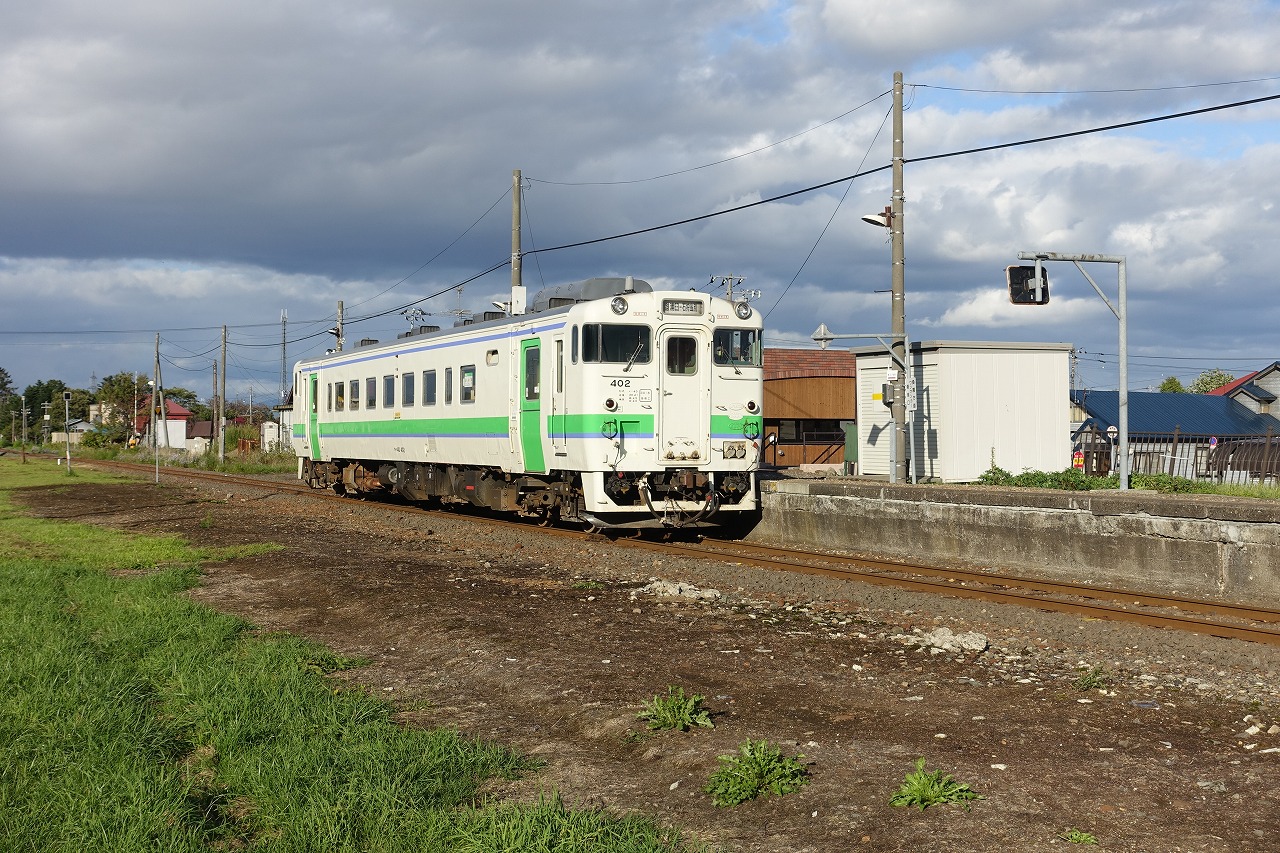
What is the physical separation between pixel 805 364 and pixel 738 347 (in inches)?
1199

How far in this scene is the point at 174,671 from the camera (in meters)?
7.20

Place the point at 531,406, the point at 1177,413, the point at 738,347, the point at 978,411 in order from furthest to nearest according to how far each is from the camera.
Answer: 1. the point at 1177,413
2. the point at 978,411
3. the point at 531,406
4. the point at 738,347

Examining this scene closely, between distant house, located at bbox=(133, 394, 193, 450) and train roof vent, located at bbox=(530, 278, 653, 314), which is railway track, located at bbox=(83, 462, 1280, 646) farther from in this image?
distant house, located at bbox=(133, 394, 193, 450)

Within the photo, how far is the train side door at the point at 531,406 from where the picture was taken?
51.5 ft

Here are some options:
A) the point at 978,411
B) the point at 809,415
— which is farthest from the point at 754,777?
the point at 809,415

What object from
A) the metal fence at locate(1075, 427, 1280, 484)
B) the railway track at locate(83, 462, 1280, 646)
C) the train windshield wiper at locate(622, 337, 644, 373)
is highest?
the train windshield wiper at locate(622, 337, 644, 373)

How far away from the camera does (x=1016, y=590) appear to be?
36.0ft

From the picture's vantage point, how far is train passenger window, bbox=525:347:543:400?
1574 cm

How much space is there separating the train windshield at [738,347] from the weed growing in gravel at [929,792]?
1068 centimetres

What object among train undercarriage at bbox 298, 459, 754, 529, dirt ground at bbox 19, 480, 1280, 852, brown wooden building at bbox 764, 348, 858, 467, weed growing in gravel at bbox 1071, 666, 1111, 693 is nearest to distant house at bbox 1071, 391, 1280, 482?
brown wooden building at bbox 764, 348, 858, 467

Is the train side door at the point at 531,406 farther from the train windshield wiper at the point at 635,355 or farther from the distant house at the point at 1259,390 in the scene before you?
the distant house at the point at 1259,390

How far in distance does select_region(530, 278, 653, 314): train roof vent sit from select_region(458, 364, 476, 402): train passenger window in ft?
6.47

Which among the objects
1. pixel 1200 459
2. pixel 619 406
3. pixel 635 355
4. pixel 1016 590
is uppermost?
pixel 635 355

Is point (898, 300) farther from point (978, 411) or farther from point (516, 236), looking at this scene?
point (516, 236)
